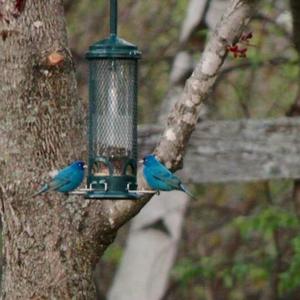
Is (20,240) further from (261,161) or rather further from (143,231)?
(143,231)

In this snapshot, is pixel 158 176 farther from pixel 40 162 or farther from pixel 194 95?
pixel 40 162

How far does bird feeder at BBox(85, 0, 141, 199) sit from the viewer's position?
4.88m

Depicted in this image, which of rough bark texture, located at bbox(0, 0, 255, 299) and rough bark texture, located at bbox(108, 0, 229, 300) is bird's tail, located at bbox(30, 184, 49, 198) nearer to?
rough bark texture, located at bbox(0, 0, 255, 299)

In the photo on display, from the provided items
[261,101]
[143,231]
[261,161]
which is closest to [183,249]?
[261,101]

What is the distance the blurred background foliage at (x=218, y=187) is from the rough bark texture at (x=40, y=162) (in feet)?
13.4

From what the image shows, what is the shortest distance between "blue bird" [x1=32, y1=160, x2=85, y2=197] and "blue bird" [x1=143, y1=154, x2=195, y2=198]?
227mm

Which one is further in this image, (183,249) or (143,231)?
(183,249)

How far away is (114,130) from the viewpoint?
4.95m

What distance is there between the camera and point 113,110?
4961 mm

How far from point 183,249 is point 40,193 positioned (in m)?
6.39

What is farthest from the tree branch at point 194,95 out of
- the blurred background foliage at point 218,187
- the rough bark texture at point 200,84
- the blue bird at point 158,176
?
the blurred background foliage at point 218,187

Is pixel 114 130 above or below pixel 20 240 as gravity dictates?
above

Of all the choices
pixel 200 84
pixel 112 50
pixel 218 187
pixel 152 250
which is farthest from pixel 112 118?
pixel 218 187

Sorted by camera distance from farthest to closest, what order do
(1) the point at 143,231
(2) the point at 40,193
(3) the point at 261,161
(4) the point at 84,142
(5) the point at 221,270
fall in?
(5) the point at 221,270 < (1) the point at 143,231 < (3) the point at 261,161 < (4) the point at 84,142 < (2) the point at 40,193
